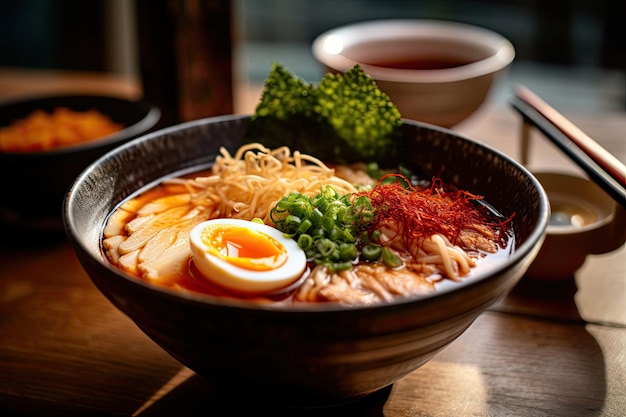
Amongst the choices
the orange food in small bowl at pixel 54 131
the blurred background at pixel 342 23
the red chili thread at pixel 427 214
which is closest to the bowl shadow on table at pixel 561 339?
Result: the red chili thread at pixel 427 214

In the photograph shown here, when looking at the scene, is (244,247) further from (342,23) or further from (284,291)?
(342,23)

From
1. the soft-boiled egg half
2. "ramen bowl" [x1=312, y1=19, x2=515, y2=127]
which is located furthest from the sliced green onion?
"ramen bowl" [x1=312, y1=19, x2=515, y2=127]

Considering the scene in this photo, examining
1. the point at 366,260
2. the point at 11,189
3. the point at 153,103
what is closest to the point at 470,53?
the point at 153,103

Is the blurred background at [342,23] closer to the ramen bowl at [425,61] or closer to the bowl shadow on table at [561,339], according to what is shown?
the ramen bowl at [425,61]

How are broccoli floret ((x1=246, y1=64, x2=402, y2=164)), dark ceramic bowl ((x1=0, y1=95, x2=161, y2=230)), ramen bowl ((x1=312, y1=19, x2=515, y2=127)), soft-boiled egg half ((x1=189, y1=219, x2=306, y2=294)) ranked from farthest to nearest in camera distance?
ramen bowl ((x1=312, y1=19, x2=515, y2=127))
dark ceramic bowl ((x1=0, y1=95, x2=161, y2=230))
broccoli floret ((x1=246, y1=64, x2=402, y2=164))
soft-boiled egg half ((x1=189, y1=219, x2=306, y2=294))

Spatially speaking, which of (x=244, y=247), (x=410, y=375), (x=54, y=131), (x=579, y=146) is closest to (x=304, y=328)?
(x=244, y=247)

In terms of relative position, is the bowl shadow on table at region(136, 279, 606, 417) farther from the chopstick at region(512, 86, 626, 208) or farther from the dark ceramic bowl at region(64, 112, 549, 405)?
the chopstick at region(512, 86, 626, 208)
